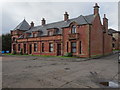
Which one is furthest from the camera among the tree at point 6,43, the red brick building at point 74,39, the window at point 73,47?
the tree at point 6,43

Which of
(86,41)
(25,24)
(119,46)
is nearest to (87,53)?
(86,41)

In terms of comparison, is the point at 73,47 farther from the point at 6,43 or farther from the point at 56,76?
the point at 6,43

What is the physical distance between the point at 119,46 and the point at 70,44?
131 feet

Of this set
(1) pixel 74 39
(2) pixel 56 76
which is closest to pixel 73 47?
(1) pixel 74 39

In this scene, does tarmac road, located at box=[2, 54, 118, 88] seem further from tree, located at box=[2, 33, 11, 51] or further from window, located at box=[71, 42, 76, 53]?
tree, located at box=[2, 33, 11, 51]

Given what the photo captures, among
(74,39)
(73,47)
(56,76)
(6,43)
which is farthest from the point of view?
(6,43)

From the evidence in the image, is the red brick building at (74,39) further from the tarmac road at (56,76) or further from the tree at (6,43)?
the tree at (6,43)

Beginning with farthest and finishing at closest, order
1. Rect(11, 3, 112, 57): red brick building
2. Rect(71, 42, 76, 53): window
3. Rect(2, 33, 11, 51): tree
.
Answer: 1. Rect(2, 33, 11, 51): tree
2. Rect(71, 42, 76, 53): window
3. Rect(11, 3, 112, 57): red brick building

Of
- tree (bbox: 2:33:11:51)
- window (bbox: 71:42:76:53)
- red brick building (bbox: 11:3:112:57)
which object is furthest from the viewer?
tree (bbox: 2:33:11:51)

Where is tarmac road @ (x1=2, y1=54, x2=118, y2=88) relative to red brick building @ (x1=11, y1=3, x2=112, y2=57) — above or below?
below

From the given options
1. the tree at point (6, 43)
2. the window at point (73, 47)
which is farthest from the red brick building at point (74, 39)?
the tree at point (6, 43)

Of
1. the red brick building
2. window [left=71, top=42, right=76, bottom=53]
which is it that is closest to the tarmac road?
the red brick building

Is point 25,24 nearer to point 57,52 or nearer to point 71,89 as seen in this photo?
point 57,52

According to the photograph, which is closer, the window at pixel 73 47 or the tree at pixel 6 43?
the window at pixel 73 47
